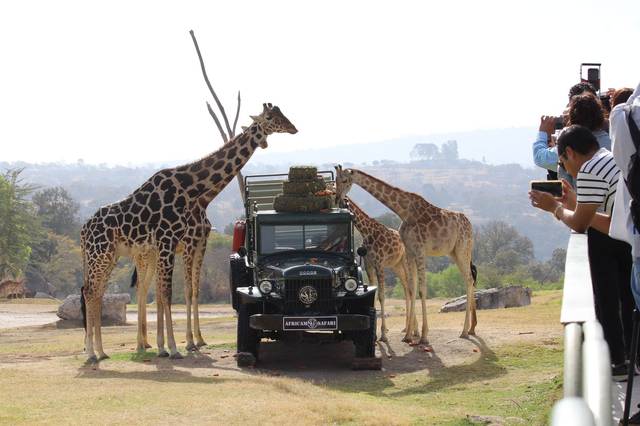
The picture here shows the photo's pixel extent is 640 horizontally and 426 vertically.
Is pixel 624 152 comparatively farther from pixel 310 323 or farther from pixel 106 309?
pixel 106 309

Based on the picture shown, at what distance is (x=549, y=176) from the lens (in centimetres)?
959

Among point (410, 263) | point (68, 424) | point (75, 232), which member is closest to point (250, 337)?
point (410, 263)

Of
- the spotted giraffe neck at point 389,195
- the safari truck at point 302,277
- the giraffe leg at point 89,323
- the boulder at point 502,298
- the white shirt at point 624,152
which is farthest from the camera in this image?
the boulder at point 502,298

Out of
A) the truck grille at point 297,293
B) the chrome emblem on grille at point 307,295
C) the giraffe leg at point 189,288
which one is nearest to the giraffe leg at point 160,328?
the giraffe leg at point 189,288

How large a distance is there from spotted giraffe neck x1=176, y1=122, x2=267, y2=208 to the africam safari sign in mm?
3351

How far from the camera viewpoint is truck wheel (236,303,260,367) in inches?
561

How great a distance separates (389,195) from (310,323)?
3.83 m

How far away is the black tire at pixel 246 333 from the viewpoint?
14.2 metres

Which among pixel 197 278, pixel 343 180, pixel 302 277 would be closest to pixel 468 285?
pixel 343 180

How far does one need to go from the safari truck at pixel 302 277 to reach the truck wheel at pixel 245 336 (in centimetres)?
1

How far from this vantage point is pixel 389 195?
1692 cm

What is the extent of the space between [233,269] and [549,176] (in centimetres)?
688

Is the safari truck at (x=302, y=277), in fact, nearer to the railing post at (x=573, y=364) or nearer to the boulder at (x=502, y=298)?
the railing post at (x=573, y=364)

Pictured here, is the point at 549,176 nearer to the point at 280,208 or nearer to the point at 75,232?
the point at 280,208
